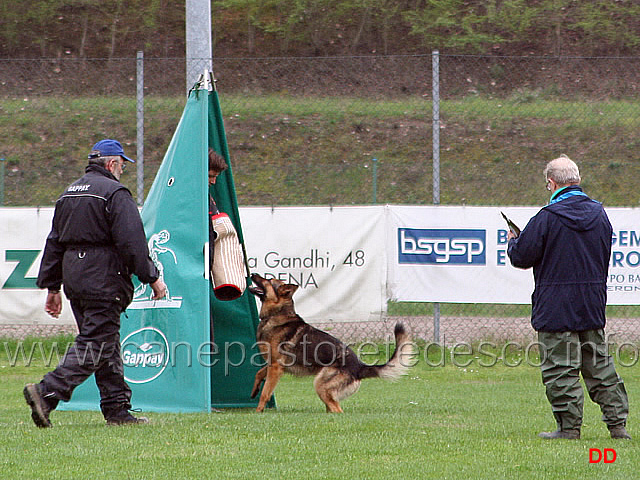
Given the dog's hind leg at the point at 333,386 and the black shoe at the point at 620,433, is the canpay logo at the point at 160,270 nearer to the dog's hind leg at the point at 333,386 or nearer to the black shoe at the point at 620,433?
the dog's hind leg at the point at 333,386

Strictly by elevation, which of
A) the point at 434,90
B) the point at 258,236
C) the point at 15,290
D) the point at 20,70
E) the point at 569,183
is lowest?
the point at 15,290

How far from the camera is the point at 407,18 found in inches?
826

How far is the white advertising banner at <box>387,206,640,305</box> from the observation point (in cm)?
921

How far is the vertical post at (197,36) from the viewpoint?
6926mm

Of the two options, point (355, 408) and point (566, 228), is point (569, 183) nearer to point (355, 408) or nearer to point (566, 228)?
point (566, 228)

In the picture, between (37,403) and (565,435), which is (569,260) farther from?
(37,403)

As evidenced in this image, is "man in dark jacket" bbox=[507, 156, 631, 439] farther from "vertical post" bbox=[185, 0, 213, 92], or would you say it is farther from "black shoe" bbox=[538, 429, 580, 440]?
"vertical post" bbox=[185, 0, 213, 92]

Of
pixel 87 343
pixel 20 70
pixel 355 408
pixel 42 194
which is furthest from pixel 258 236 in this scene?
pixel 20 70

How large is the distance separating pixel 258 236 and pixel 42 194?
5742 millimetres

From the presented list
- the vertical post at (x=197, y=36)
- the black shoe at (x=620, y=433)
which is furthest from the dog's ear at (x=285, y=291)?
the black shoe at (x=620, y=433)

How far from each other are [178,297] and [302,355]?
1.12 meters

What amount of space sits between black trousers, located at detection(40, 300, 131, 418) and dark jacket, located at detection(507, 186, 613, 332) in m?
2.56

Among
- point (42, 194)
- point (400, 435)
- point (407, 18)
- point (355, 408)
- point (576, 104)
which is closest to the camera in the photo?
point (400, 435)

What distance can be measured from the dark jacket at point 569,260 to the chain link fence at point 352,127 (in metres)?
8.07
